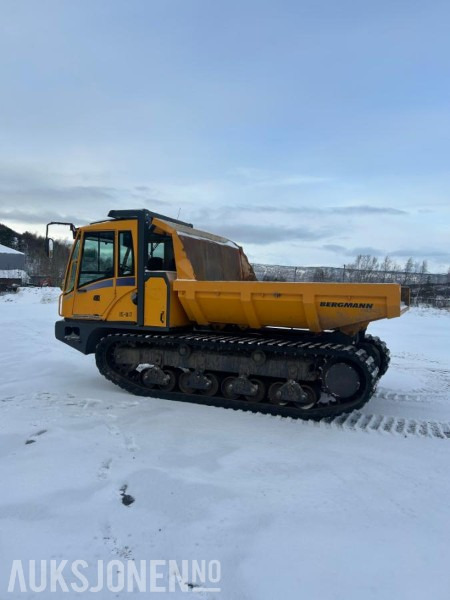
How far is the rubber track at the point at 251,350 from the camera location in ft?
19.0

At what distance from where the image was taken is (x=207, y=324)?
6785 mm

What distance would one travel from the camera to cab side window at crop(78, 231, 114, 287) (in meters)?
7.02

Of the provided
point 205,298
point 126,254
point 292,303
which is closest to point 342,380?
point 292,303

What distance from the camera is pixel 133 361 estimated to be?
22.8ft

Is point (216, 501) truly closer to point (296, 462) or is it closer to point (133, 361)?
point (296, 462)

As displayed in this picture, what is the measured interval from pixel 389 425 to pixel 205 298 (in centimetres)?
275

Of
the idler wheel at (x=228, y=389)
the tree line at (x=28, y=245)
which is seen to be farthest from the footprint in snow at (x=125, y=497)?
the tree line at (x=28, y=245)

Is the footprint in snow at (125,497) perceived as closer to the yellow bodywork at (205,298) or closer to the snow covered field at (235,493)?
the snow covered field at (235,493)

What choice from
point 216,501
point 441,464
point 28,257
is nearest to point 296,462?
point 216,501

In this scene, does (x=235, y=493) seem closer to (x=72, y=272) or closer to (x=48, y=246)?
(x=72, y=272)

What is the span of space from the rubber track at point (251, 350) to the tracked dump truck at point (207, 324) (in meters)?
0.01

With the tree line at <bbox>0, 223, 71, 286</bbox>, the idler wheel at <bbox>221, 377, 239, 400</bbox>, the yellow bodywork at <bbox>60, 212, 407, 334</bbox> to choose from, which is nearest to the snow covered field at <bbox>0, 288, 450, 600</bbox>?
the idler wheel at <bbox>221, 377, 239, 400</bbox>

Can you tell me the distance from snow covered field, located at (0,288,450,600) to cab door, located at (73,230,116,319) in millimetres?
1294

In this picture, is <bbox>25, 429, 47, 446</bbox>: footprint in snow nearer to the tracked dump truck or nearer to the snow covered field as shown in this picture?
the snow covered field
